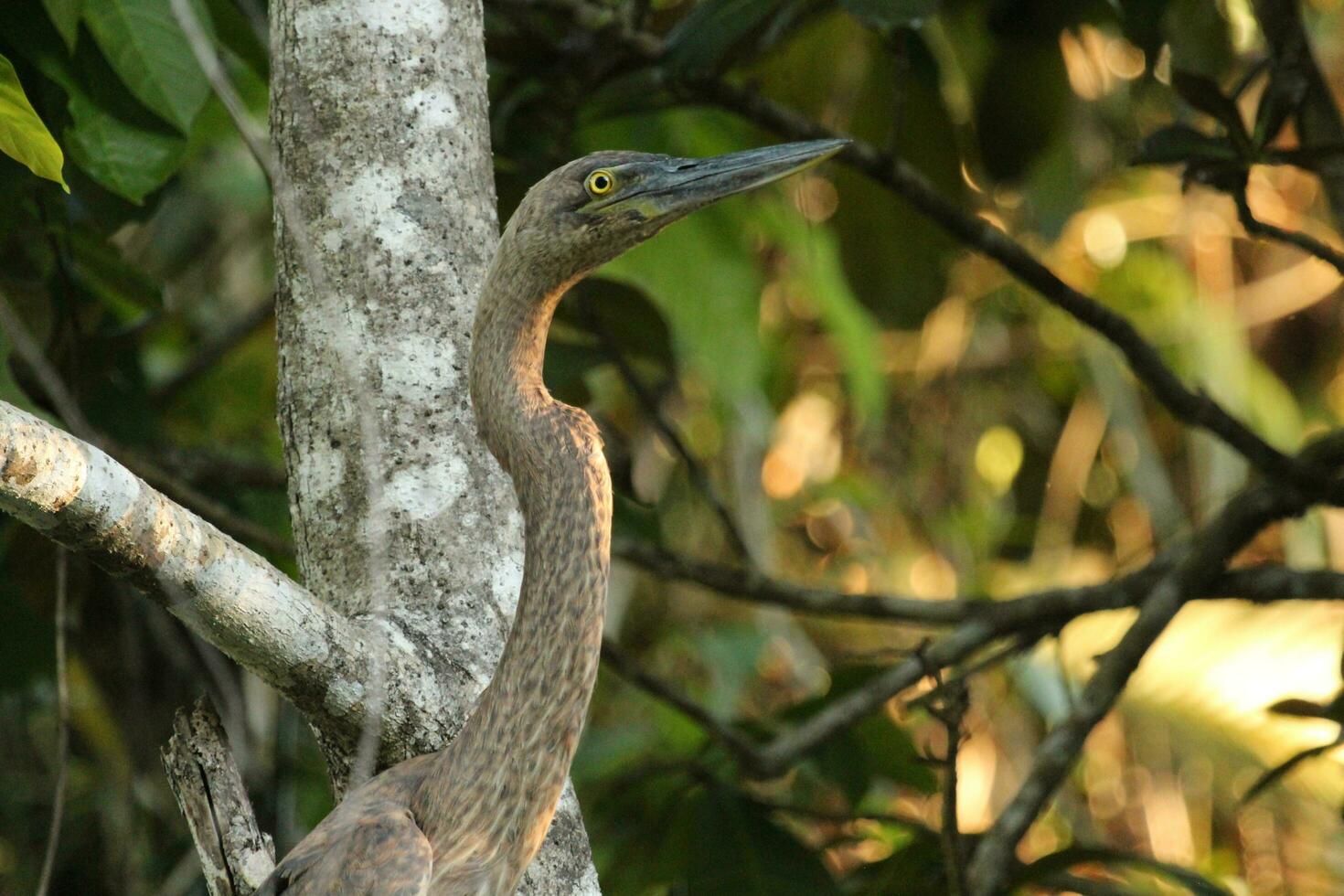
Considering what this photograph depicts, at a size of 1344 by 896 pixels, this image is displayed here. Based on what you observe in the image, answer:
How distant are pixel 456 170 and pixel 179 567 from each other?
75 centimetres

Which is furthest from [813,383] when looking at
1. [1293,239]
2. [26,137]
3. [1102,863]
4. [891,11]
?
[26,137]

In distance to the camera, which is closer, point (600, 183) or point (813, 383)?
point (600, 183)

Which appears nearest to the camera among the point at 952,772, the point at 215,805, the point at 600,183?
the point at 215,805

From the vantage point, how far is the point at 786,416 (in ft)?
22.3

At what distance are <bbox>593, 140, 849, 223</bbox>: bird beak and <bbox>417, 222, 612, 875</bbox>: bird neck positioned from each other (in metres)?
0.25

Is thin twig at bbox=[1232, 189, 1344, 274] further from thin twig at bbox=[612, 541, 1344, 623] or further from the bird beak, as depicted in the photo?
the bird beak

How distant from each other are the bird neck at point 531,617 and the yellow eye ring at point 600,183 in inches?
8.2

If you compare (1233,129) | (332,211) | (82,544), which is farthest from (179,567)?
(1233,129)

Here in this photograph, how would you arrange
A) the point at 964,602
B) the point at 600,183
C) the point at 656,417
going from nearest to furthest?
the point at 600,183, the point at 656,417, the point at 964,602

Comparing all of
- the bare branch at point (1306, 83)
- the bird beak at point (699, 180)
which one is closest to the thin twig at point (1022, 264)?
the bare branch at point (1306, 83)

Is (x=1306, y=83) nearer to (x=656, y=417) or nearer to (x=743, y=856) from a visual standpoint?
(x=656, y=417)

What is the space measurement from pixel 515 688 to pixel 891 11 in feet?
4.56

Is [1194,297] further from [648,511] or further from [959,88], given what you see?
[648,511]

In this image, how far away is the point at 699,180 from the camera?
78.1 inches
